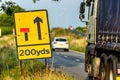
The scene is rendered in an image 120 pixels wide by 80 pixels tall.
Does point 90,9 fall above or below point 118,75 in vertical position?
above

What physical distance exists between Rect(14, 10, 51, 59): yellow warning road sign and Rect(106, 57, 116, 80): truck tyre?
3557mm

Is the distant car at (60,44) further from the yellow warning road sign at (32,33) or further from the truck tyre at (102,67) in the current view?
the truck tyre at (102,67)

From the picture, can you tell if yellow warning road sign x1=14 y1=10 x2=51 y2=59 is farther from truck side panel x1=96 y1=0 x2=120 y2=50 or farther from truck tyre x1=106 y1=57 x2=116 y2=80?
Result: truck tyre x1=106 y1=57 x2=116 y2=80

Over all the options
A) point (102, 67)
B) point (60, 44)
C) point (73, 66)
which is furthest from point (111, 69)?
point (60, 44)

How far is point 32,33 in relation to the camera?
2025cm

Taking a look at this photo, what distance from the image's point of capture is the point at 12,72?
71.9 ft

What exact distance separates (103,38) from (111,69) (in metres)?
1.60

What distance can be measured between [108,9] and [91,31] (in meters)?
2.56

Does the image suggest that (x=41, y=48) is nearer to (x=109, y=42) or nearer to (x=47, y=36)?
(x=47, y=36)

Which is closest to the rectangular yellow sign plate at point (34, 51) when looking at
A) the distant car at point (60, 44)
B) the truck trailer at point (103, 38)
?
the truck trailer at point (103, 38)

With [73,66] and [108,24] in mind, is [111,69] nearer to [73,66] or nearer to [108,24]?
[108,24]

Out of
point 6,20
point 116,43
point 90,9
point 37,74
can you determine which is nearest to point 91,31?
point 90,9

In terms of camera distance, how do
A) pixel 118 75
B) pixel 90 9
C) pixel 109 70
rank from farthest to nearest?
pixel 90 9 → pixel 109 70 → pixel 118 75

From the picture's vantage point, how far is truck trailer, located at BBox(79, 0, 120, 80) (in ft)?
53.8
